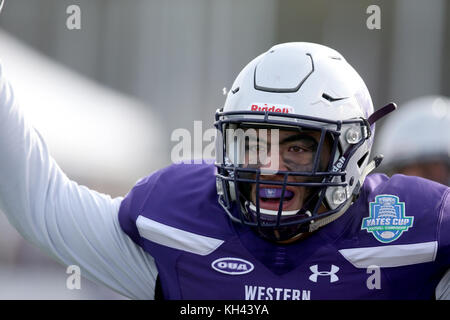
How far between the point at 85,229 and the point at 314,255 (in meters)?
0.64

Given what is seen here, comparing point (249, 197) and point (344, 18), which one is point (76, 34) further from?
point (249, 197)

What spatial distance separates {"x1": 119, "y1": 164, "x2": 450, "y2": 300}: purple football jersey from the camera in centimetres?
192

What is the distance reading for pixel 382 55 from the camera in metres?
6.05

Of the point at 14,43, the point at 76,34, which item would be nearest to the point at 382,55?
the point at 76,34

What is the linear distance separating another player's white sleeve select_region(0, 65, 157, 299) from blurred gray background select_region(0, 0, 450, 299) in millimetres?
2374

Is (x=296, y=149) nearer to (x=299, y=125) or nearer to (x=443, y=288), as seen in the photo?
(x=299, y=125)

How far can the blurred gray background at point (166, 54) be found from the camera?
16.4ft

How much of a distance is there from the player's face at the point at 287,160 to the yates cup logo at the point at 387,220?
0.18 metres

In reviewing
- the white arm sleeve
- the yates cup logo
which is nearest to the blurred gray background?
the yates cup logo

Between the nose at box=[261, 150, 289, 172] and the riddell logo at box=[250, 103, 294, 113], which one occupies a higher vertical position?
the riddell logo at box=[250, 103, 294, 113]
